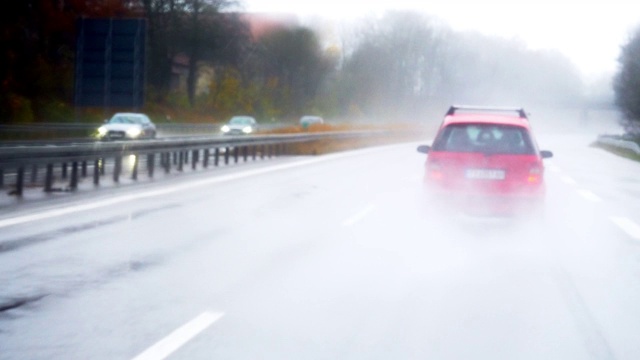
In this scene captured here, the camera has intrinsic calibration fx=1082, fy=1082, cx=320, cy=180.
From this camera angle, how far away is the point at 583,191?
918 inches

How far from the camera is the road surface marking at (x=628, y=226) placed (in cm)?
1473

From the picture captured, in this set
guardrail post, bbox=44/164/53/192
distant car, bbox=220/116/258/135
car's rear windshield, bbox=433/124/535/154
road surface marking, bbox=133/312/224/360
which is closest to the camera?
road surface marking, bbox=133/312/224/360

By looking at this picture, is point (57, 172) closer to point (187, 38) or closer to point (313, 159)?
point (313, 159)

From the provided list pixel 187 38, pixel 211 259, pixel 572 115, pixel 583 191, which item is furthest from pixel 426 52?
pixel 211 259

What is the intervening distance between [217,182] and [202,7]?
5306cm

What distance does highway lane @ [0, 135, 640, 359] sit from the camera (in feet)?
24.0

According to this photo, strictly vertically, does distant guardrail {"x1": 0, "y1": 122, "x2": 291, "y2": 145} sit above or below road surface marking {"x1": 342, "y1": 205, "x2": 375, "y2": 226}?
below

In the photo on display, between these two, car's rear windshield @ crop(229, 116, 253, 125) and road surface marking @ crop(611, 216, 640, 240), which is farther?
car's rear windshield @ crop(229, 116, 253, 125)

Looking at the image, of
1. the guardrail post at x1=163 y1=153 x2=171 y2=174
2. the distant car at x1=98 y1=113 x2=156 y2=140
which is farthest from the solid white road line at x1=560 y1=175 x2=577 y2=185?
the distant car at x1=98 y1=113 x2=156 y2=140

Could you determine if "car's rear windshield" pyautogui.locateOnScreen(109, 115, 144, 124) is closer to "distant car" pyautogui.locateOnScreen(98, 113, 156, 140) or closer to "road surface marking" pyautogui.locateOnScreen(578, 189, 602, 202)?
"distant car" pyautogui.locateOnScreen(98, 113, 156, 140)

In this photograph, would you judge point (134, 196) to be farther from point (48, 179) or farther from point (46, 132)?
point (46, 132)

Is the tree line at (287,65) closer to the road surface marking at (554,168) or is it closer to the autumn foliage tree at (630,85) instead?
the autumn foliage tree at (630,85)

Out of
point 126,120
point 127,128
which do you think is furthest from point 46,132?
point 127,128

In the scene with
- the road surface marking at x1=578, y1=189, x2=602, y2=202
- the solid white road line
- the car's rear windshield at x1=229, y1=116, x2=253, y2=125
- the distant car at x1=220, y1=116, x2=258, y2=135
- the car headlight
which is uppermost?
the road surface marking at x1=578, y1=189, x2=602, y2=202
